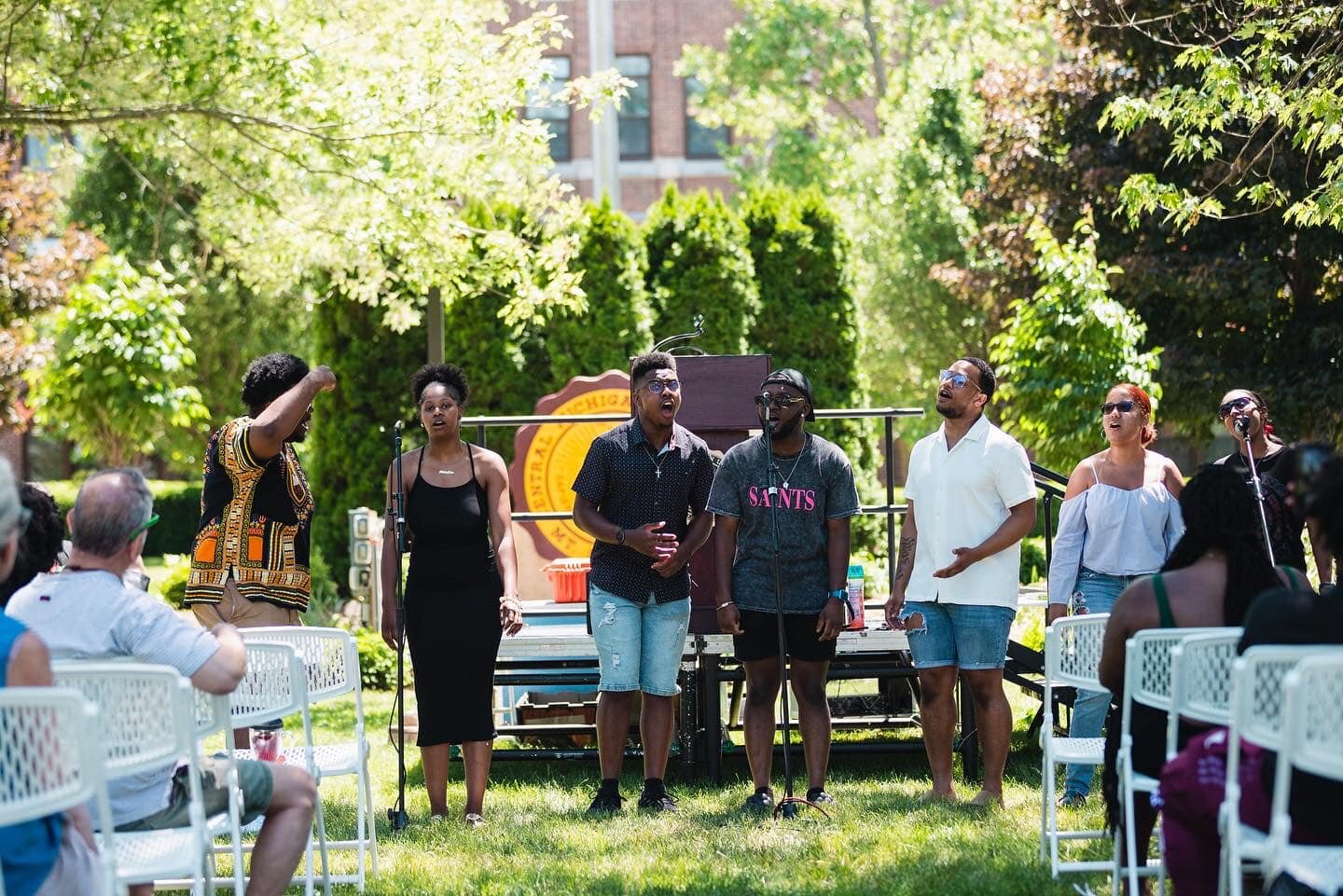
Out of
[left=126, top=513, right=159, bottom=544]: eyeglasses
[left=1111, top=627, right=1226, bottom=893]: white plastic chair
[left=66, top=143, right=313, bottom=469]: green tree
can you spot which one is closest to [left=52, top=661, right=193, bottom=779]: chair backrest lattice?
[left=126, top=513, right=159, bottom=544]: eyeglasses

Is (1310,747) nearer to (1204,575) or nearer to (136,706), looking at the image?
(1204,575)

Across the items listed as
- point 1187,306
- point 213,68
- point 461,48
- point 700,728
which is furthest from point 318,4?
point 1187,306

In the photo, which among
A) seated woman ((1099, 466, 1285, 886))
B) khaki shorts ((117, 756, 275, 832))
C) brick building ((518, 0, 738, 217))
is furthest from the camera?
brick building ((518, 0, 738, 217))

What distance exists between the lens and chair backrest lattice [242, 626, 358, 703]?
213 inches

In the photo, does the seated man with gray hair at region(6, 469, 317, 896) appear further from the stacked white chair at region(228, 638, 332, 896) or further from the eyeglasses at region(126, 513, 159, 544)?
the stacked white chair at region(228, 638, 332, 896)

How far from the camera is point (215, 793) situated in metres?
4.54

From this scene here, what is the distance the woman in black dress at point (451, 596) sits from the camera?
22.1 ft

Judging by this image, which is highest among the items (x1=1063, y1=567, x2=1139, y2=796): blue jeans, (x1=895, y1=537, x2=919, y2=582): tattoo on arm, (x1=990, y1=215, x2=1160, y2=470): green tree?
(x1=990, y1=215, x2=1160, y2=470): green tree

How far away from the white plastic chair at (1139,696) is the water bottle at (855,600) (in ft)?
8.81

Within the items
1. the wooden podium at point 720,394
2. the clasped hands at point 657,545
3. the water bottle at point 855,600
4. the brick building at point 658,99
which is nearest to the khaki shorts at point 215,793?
the clasped hands at point 657,545

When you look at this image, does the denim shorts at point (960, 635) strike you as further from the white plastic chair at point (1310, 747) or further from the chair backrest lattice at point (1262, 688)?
the white plastic chair at point (1310, 747)

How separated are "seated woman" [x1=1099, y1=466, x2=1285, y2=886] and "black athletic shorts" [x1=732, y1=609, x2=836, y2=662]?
76.9 inches

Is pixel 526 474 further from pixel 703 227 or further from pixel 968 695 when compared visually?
pixel 703 227

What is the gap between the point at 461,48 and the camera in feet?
40.1
